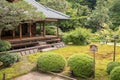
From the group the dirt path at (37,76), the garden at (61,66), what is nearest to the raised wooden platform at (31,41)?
the garden at (61,66)

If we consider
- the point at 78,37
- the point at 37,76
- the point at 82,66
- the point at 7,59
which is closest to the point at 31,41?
the point at 78,37

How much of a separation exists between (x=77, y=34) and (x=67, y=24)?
340 inches

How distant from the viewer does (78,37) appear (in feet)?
67.6

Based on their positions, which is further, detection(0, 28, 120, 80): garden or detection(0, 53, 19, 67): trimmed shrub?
detection(0, 53, 19, 67): trimmed shrub

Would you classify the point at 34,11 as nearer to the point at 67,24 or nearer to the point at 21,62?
the point at 21,62

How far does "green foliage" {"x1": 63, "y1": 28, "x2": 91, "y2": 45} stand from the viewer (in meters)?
20.6

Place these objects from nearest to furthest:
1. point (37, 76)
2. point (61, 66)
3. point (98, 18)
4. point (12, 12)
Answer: point (12, 12)
point (37, 76)
point (61, 66)
point (98, 18)

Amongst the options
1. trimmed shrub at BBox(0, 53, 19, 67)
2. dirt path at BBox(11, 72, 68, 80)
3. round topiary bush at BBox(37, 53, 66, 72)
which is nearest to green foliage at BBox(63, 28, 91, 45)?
trimmed shrub at BBox(0, 53, 19, 67)

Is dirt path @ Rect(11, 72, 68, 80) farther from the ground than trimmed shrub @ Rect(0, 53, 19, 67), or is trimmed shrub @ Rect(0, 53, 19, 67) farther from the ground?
trimmed shrub @ Rect(0, 53, 19, 67)

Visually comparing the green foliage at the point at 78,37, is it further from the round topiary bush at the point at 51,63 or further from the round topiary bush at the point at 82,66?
the round topiary bush at the point at 82,66

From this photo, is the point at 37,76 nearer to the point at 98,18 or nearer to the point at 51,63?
Answer: the point at 51,63

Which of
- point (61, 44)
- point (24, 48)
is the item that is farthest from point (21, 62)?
point (61, 44)

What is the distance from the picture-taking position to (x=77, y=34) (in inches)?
811

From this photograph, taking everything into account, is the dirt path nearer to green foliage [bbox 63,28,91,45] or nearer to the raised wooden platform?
the raised wooden platform
